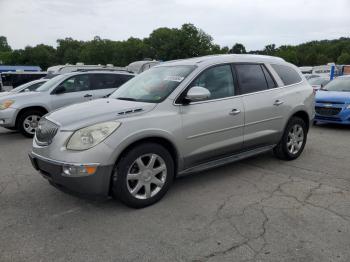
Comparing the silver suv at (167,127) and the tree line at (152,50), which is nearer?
the silver suv at (167,127)

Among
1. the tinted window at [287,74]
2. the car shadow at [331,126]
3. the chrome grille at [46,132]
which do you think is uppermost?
the tinted window at [287,74]

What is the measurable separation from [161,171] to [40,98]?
229 inches

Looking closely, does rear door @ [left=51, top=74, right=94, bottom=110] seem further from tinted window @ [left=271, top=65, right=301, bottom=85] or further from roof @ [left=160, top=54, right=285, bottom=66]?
tinted window @ [left=271, top=65, right=301, bottom=85]

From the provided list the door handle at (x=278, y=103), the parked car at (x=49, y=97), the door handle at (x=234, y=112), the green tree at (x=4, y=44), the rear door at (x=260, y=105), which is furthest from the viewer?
the green tree at (x=4, y=44)

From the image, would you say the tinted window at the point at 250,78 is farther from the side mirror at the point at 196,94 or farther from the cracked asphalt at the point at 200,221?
the cracked asphalt at the point at 200,221

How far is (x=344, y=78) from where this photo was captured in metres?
9.89

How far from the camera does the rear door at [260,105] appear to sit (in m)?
4.62

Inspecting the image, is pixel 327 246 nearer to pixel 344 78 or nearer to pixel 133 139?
pixel 133 139

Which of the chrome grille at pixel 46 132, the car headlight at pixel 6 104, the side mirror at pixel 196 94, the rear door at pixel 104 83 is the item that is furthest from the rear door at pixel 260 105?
the car headlight at pixel 6 104

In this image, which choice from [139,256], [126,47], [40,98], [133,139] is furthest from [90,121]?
[126,47]

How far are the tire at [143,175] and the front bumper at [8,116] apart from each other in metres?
5.73

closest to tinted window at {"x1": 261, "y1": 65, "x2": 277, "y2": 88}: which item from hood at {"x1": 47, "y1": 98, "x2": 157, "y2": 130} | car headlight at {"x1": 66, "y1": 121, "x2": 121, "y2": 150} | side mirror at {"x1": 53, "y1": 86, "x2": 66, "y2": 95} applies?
hood at {"x1": 47, "y1": 98, "x2": 157, "y2": 130}

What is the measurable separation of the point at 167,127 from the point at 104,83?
6.08 metres

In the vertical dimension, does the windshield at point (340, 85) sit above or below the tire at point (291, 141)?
above
